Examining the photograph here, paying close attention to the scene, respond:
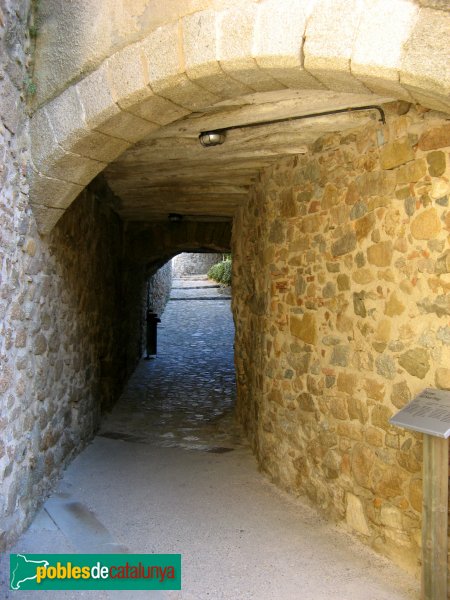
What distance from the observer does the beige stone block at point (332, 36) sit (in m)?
2.26

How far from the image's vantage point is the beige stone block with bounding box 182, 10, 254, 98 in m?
2.55

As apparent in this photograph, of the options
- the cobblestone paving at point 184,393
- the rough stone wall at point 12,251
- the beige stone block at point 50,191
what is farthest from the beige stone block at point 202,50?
the cobblestone paving at point 184,393

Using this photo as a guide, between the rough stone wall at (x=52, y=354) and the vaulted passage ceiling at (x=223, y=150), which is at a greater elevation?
the vaulted passage ceiling at (x=223, y=150)

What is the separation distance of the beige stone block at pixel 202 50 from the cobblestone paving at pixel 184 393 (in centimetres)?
371

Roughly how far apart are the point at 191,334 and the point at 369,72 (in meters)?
11.5

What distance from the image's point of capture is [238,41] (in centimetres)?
249

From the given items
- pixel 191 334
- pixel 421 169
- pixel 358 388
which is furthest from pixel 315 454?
pixel 191 334

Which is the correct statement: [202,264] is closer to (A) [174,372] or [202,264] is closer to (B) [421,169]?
(A) [174,372]

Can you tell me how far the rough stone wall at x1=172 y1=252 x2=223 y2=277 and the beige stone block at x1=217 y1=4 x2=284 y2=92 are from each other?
22563 millimetres

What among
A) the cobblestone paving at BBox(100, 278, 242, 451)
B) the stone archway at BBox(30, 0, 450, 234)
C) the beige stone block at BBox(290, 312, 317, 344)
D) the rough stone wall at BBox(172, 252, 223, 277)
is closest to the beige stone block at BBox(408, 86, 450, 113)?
the stone archway at BBox(30, 0, 450, 234)

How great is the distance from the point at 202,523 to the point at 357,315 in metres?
1.70

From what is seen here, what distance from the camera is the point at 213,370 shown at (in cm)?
952

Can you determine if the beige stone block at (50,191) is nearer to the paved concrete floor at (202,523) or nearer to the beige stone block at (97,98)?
the beige stone block at (97,98)
